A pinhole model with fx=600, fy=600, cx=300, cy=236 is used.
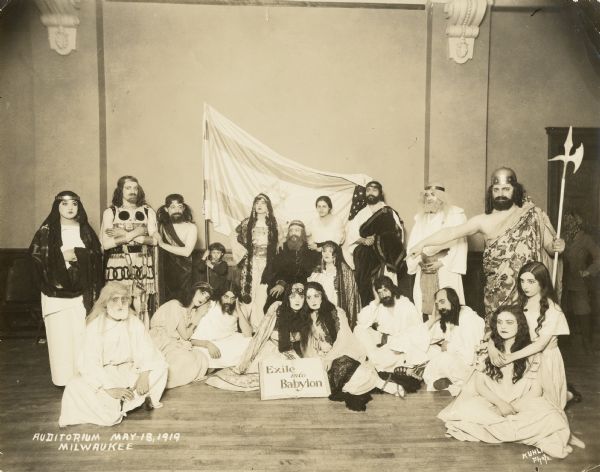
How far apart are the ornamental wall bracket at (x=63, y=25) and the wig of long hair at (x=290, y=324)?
6.98ft

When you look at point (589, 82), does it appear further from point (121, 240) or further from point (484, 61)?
point (121, 240)

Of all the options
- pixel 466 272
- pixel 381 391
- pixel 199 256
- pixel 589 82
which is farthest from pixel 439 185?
pixel 199 256

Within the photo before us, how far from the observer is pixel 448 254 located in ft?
13.9

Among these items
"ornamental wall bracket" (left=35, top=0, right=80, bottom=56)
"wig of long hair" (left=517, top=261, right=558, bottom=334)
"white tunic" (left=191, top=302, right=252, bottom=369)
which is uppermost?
"ornamental wall bracket" (left=35, top=0, right=80, bottom=56)

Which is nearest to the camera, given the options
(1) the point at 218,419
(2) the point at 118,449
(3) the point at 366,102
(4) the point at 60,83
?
(2) the point at 118,449

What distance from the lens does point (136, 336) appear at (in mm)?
3717

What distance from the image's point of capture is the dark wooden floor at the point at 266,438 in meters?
3.15

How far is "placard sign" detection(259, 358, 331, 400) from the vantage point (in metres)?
3.80

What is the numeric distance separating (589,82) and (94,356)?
11.7 feet

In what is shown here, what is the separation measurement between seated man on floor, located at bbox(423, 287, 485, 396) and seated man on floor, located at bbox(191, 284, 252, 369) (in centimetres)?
129

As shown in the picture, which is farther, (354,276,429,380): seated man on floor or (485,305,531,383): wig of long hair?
(354,276,429,380): seated man on floor

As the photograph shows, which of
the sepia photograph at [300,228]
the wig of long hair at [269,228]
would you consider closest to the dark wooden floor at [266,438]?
the sepia photograph at [300,228]

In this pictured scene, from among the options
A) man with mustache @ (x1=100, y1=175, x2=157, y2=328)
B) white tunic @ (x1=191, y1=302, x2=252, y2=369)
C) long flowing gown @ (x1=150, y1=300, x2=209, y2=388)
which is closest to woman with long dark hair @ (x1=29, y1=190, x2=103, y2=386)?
man with mustache @ (x1=100, y1=175, x2=157, y2=328)

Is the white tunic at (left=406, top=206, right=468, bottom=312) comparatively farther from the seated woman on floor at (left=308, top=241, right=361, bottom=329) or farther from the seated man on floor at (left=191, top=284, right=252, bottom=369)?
the seated man on floor at (left=191, top=284, right=252, bottom=369)
